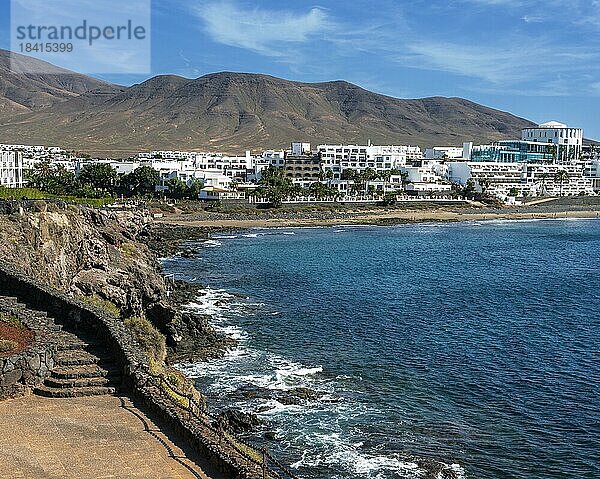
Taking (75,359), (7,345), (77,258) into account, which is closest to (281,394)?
(75,359)

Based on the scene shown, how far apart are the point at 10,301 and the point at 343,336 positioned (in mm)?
19268

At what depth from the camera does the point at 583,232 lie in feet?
380

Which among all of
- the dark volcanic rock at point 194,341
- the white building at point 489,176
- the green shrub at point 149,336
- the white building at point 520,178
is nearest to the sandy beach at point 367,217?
the white building at point 489,176

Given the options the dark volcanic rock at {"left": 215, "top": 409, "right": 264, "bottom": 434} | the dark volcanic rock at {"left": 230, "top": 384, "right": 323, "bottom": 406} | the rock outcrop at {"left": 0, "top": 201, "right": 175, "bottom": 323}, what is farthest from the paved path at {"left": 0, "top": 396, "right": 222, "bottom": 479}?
the rock outcrop at {"left": 0, "top": 201, "right": 175, "bottom": 323}

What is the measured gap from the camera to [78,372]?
21.1 m

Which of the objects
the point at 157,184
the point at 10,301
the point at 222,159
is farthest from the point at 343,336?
the point at 222,159

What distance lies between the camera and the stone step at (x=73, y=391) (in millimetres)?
20109

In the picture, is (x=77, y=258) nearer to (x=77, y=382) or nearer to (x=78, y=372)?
(x=78, y=372)

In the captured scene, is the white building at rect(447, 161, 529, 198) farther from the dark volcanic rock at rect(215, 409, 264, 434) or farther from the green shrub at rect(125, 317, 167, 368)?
the dark volcanic rock at rect(215, 409, 264, 434)

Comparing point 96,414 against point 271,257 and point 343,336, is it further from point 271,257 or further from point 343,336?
point 271,257

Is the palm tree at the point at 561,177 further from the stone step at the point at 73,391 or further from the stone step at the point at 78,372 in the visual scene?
the stone step at the point at 73,391

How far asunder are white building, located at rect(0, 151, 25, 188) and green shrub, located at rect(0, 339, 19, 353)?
104 m

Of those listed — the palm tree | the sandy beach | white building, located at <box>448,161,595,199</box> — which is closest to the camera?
the sandy beach

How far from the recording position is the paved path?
15695 mm
